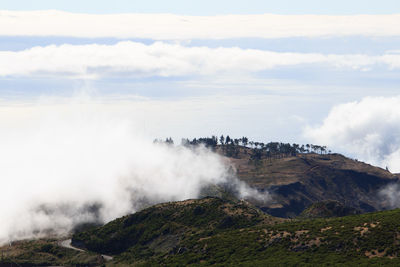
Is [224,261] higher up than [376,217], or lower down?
lower down

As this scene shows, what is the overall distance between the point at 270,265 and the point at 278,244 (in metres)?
23.2

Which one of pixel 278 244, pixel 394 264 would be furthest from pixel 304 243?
pixel 394 264

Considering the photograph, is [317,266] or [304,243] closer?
[317,266]

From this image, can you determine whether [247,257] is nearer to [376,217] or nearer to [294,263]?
[294,263]

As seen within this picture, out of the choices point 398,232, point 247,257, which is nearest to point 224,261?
point 247,257

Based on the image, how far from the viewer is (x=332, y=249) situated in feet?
588

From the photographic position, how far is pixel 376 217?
19888 centimetres

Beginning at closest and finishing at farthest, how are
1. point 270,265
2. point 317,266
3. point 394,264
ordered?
1. point 394,264
2. point 317,266
3. point 270,265

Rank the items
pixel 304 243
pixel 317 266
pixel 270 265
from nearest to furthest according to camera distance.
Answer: pixel 317 266, pixel 270 265, pixel 304 243

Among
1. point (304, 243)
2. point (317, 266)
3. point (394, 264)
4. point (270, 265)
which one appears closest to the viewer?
point (394, 264)

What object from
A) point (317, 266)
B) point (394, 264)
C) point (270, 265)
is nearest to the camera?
point (394, 264)

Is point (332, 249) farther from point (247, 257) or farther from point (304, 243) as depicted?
point (247, 257)

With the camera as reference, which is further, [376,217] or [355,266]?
[376,217]

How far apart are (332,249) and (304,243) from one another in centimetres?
1322
